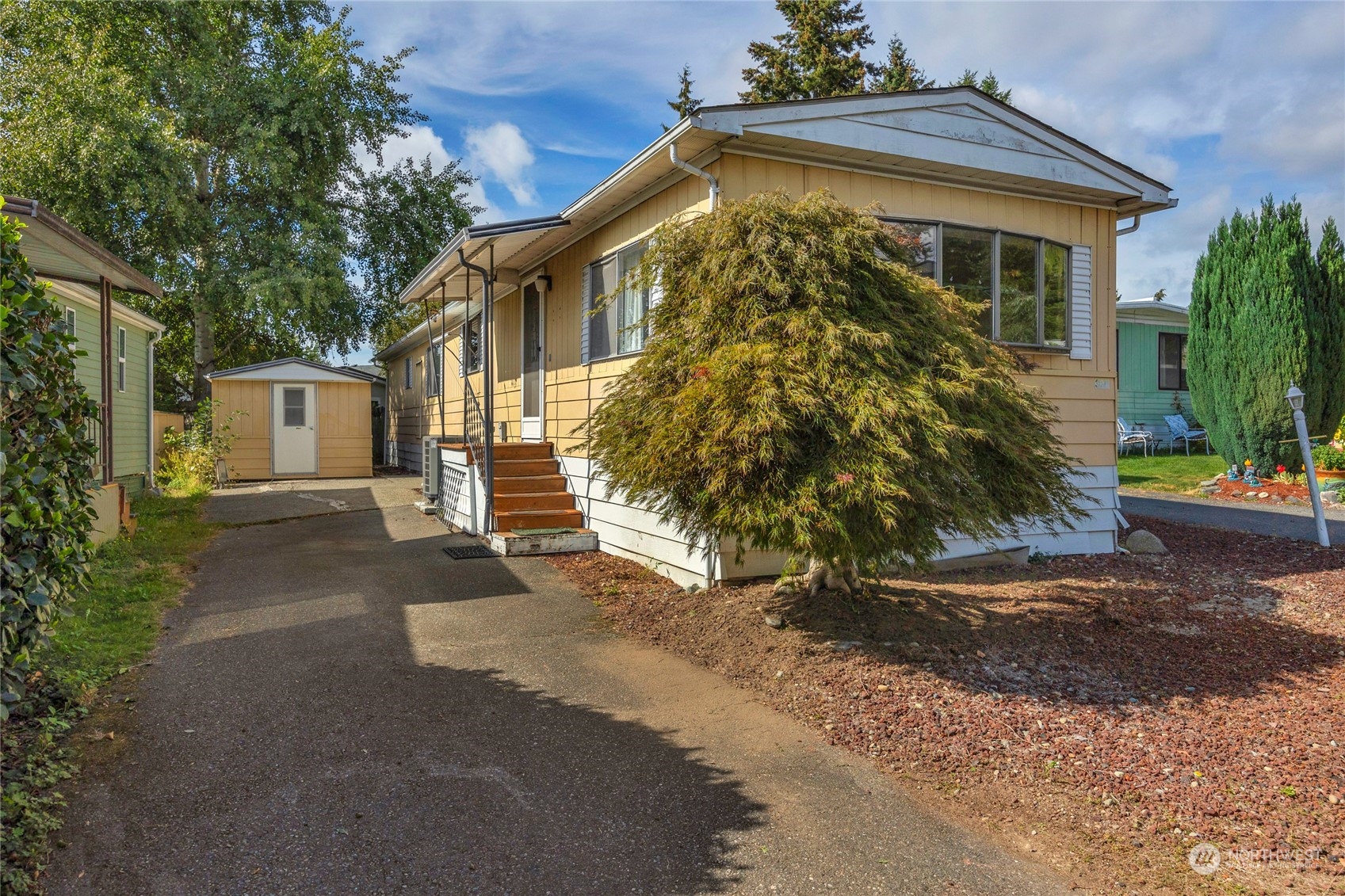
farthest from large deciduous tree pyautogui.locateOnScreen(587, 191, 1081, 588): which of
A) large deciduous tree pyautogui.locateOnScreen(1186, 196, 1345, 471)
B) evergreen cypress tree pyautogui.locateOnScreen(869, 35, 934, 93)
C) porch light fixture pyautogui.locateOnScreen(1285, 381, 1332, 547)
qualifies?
evergreen cypress tree pyautogui.locateOnScreen(869, 35, 934, 93)

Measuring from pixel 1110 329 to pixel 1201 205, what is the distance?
34557mm

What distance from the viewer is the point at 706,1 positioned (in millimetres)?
7738

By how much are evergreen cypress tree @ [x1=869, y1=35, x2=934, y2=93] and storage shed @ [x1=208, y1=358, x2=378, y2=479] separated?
16797 millimetres

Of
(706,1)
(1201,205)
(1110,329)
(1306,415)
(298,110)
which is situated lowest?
(1306,415)

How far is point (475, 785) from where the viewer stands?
3.17 m

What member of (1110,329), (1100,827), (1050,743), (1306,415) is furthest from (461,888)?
(1306,415)

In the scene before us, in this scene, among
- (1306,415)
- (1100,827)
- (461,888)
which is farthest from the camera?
(1306,415)

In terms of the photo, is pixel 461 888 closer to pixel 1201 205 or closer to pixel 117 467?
pixel 117 467

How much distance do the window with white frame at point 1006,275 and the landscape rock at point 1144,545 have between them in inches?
82.2

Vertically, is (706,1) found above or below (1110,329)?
above

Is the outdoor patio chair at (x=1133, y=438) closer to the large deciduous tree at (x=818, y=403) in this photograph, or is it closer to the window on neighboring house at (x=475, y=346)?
the window on neighboring house at (x=475, y=346)

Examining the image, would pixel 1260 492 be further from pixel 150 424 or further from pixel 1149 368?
pixel 150 424

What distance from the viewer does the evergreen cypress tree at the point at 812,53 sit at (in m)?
23.2

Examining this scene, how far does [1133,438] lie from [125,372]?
19.1m
